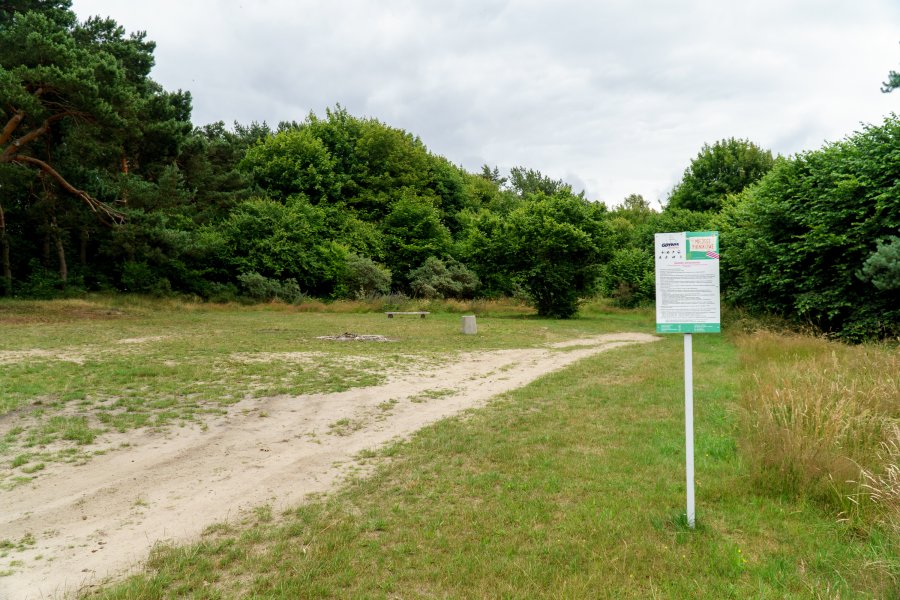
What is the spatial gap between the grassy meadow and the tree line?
577cm

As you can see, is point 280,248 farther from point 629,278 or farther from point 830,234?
A: point 830,234

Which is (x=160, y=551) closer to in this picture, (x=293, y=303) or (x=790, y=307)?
(x=790, y=307)

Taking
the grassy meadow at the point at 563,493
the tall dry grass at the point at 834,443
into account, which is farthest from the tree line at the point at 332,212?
the grassy meadow at the point at 563,493

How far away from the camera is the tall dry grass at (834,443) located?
163 inches

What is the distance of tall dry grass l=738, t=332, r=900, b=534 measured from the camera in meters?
4.15

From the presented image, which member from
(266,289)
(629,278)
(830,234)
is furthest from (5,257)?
(629,278)

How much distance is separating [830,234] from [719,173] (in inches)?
1292

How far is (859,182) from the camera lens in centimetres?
1305

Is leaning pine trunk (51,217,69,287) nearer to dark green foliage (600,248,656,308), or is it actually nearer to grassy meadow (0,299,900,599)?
grassy meadow (0,299,900,599)

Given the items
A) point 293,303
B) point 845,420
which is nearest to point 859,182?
point 845,420

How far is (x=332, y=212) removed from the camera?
4156 cm

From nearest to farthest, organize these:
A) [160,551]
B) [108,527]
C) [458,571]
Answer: [458,571], [160,551], [108,527]

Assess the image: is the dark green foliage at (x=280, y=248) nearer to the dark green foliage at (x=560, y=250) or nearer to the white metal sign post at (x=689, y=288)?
the dark green foliage at (x=560, y=250)

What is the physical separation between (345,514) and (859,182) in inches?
572
